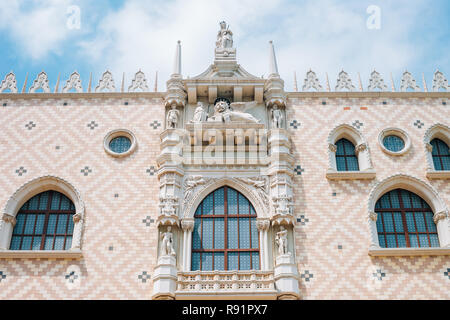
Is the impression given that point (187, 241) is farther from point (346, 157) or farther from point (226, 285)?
point (346, 157)

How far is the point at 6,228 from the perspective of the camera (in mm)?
16859

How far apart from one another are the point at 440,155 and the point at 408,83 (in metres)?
2.74

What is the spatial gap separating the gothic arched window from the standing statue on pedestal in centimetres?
544

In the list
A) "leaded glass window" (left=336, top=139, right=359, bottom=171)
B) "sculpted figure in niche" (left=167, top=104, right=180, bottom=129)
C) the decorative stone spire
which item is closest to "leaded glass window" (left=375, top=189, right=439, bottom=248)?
"leaded glass window" (left=336, top=139, right=359, bottom=171)

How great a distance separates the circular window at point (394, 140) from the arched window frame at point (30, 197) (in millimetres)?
9378

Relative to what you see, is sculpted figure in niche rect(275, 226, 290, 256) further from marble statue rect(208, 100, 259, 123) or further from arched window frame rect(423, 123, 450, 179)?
arched window frame rect(423, 123, 450, 179)

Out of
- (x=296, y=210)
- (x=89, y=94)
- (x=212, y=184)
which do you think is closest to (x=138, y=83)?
(x=89, y=94)

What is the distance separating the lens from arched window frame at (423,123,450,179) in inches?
688

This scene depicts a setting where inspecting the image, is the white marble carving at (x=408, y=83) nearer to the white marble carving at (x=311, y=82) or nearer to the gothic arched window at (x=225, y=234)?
the white marble carving at (x=311, y=82)

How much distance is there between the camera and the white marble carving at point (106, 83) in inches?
767

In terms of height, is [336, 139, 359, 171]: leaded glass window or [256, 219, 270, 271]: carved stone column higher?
[336, 139, 359, 171]: leaded glass window

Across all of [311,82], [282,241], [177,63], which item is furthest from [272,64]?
[282,241]
